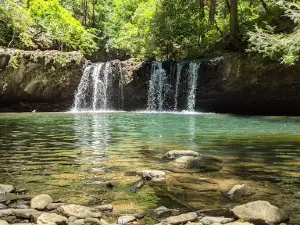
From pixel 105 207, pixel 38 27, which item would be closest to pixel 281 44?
pixel 105 207

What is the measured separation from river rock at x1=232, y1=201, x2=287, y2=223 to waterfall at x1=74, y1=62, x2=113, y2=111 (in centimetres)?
2406

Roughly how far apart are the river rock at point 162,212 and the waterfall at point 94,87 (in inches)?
932

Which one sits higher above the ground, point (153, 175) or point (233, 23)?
point (233, 23)

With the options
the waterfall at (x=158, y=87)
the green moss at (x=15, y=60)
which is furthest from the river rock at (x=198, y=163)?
the green moss at (x=15, y=60)

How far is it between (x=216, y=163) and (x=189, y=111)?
738 inches

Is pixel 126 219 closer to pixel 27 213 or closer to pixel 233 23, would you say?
pixel 27 213

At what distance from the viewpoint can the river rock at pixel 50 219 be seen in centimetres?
328

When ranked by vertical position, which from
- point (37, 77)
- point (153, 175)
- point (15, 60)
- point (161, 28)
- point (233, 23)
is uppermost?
point (161, 28)

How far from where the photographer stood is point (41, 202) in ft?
12.9

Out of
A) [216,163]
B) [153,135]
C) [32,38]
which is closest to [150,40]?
[32,38]

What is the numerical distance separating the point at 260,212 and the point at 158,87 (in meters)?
22.2

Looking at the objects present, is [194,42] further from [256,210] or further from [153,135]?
[256,210]

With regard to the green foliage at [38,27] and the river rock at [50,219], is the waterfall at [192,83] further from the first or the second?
the river rock at [50,219]

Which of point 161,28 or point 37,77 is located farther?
point 161,28
